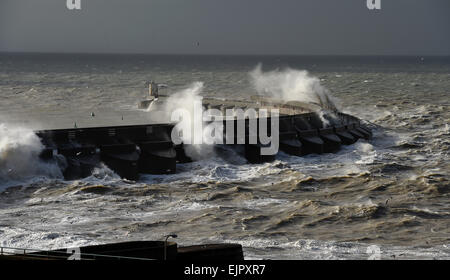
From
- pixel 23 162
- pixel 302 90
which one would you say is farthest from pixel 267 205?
pixel 302 90

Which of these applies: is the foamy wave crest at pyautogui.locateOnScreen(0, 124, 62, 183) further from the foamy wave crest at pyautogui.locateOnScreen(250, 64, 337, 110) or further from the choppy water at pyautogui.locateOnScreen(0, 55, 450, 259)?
the foamy wave crest at pyautogui.locateOnScreen(250, 64, 337, 110)

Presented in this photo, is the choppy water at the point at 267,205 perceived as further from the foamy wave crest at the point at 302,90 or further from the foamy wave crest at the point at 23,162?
the foamy wave crest at the point at 302,90

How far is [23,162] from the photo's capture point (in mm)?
37156

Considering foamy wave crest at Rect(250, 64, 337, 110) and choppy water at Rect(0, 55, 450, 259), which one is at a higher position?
foamy wave crest at Rect(250, 64, 337, 110)

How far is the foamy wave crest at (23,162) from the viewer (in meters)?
36.7

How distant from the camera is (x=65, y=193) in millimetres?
33562

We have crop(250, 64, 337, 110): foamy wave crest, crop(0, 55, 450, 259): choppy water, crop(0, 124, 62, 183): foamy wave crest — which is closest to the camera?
crop(0, 55, 450, 259): choppy water

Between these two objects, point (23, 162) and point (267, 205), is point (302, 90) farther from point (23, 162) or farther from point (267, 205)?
point (267, 205)

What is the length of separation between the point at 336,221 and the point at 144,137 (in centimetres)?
1566

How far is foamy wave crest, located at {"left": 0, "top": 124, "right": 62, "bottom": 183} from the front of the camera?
36.7 meters

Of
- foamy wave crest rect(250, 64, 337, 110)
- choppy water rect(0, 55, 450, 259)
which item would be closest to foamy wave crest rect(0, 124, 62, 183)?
choppy water rect(0, 55, 450, 259)

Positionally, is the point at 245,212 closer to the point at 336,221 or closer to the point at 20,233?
the point at 336,221
